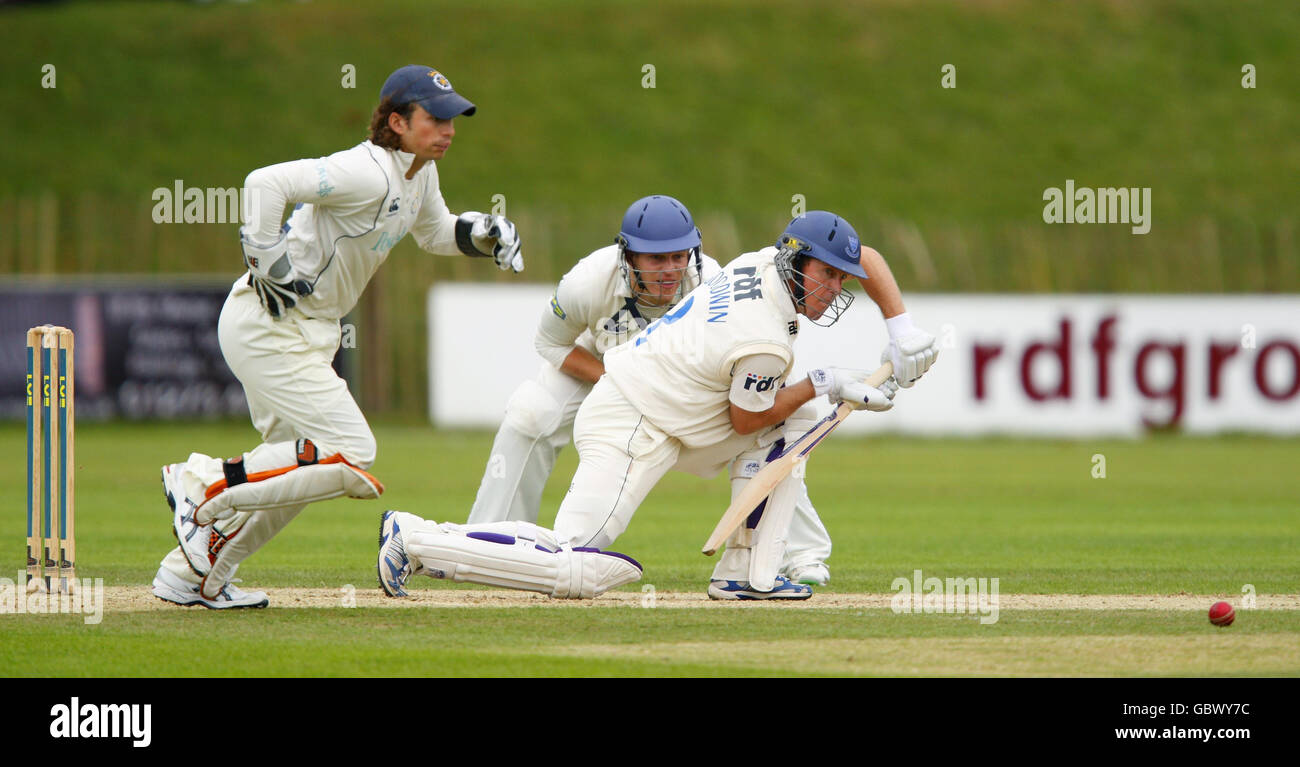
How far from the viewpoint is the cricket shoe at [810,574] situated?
24.0 ft

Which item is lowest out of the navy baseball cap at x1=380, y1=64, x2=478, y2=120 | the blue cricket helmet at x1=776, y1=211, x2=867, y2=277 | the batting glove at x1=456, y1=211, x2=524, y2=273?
the blue cricket helmet at x1=776, y1=211, x2=867, y2=277

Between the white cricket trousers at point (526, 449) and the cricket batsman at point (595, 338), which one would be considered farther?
the white cricket trousers at point (526, 449)

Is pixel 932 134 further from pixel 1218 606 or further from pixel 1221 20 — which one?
pixel 1218 606

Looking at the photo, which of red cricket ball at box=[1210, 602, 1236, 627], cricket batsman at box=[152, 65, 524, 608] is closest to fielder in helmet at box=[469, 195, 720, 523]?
cricket batsman at box=[152, 65, 524, 608]

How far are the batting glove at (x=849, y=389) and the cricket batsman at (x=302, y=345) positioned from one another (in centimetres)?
185

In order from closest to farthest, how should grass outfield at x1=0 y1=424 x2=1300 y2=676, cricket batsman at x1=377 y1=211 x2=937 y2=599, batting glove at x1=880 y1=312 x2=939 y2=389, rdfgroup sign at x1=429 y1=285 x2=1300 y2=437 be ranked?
grass outfield at x1=0 y1=424 x2=1300 y2=676
cricket batsman at x1=377 y1=211 x2=937 y2=599
batting glove at x1=880 y1=312 x2=939 y2=389
rdfgroup sign at x1=429 y1=285 x2=1300 y2=437

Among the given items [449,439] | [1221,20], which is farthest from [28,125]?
[1221,20]

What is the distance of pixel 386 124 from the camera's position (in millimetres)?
6500

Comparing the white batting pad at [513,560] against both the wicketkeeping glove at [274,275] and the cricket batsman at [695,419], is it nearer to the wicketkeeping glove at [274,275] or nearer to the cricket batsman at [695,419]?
the cricket batsman at [695,419]

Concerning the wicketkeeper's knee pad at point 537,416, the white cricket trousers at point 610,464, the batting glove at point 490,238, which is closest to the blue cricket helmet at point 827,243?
the white cricket trousers at point 610,464

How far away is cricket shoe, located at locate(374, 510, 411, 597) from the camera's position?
610cm

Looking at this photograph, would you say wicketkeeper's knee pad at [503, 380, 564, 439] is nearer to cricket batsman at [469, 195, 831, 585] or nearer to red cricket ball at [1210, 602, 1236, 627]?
cricket batsman at [469, 195, 831, 585]

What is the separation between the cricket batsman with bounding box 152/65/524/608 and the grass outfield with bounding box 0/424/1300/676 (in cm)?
34
